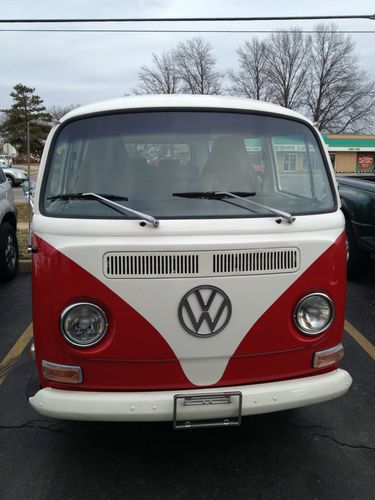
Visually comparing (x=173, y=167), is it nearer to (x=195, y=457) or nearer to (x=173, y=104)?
(x=173, y=104)

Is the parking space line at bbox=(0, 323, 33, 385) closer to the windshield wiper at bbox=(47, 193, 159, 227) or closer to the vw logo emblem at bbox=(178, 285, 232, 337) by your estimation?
the windshield wiper at bbox=(47, 193, 159, 227)

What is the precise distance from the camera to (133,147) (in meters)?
2.71

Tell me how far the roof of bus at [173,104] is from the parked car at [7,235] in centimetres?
409

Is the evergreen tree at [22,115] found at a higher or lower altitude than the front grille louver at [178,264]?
higher

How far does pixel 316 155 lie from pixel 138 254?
4.65 feet

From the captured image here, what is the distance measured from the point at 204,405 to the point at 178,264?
74cm

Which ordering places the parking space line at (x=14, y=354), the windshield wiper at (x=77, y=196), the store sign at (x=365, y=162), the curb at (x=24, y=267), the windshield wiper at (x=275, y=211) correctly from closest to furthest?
1. the windshield wiper at (x=275, y=211)
2. the windshield wiper at (x=77, y=196)
3. the parking space line at (x=14, y=354)
4. the curb at (x=24, y=267)
5. the store sign at (x=365, y=162)

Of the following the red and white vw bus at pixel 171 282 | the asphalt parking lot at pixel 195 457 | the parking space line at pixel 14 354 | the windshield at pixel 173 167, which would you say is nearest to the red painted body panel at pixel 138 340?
the red and white vw bus at pixel 171 282

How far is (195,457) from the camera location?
9.14 feet

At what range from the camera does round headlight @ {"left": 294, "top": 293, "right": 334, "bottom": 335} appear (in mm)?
2466

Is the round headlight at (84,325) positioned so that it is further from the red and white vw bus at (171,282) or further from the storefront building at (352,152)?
the storefront building at (352,152)

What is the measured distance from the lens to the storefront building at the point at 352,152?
2094 inches

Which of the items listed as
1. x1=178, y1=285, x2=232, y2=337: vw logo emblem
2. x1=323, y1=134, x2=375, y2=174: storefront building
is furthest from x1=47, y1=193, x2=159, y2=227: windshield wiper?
x1=323, y1=134, x2=375, y2=174: storefront building

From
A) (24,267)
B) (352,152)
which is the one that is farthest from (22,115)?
(24,267)
